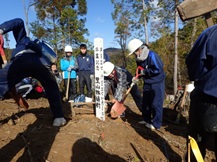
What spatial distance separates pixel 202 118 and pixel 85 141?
2.02m

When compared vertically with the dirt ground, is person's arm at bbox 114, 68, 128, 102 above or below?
above

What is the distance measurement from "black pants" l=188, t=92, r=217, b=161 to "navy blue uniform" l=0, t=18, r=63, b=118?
2.58 metres

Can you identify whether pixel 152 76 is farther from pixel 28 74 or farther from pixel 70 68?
pixel 70 68

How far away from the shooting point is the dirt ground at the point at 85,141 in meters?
3.26

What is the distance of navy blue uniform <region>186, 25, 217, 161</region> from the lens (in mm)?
2012

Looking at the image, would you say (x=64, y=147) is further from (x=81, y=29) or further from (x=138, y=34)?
(x=81, y=29)

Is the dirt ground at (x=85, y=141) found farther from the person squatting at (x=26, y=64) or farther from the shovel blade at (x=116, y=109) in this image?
the person squatting at (x=26, y=64)

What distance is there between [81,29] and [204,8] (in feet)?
72.3

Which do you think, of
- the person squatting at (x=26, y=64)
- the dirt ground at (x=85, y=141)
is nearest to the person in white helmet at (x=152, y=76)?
the dirt ground at (x=85, y=141)

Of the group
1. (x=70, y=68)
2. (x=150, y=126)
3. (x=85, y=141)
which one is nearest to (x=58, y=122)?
(x=85, y=141)

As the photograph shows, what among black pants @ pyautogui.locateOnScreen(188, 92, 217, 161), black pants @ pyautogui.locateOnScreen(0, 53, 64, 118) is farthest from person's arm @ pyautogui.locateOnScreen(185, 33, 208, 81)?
black pants @ pyautogui.locateOnScreen(0, 53, 64, 118)

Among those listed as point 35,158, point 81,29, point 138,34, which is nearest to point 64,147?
point 35,158

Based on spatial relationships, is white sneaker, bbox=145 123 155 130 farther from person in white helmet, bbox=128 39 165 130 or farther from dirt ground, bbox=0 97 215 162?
dirt ground, bbox=0 97 215 162

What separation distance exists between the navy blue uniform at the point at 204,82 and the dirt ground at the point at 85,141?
1.46m
